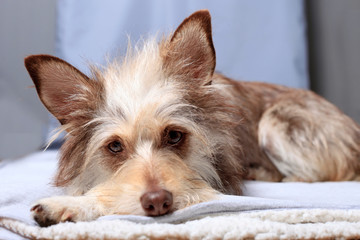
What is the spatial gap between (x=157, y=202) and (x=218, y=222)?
0.85 ft

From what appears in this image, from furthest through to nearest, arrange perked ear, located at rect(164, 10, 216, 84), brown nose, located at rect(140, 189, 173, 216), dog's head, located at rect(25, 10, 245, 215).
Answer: perked ear, located at rect(164, 10, 216, 84) → dog's head, located at rect(25, 10, 245, 215) → brown nose, located at rect(140, 189, 173, 216)

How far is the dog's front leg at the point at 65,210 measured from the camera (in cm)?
181

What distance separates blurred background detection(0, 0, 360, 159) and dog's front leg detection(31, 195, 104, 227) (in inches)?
101

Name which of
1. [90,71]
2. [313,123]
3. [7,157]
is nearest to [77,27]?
[7,157]

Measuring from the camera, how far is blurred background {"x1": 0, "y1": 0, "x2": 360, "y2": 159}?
4.43m

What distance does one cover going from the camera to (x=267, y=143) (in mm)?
3072

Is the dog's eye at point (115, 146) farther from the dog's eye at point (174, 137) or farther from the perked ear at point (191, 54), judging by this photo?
the perked ear at point (191, 54)

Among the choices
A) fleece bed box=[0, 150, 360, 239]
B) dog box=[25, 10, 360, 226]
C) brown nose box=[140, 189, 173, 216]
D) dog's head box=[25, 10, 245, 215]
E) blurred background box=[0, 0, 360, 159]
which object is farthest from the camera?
blurred background box=[0, 0, 360, 159]

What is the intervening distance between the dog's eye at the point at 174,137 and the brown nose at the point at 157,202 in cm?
39

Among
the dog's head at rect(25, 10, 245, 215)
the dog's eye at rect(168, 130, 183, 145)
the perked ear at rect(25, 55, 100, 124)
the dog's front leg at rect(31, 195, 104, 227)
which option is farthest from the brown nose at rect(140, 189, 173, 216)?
the perked ear at rect(25, 55, 100, 124)

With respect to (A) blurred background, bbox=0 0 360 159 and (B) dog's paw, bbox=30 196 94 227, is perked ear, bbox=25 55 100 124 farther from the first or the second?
(A) blurred background, bbox=0 0 360 159

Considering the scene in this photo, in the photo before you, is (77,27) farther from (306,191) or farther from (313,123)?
(306,191)

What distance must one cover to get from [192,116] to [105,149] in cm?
46

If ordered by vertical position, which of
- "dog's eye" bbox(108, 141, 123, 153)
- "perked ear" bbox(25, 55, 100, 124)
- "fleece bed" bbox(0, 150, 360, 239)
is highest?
"perked ear" bbox(25, 55, 100, 124)
